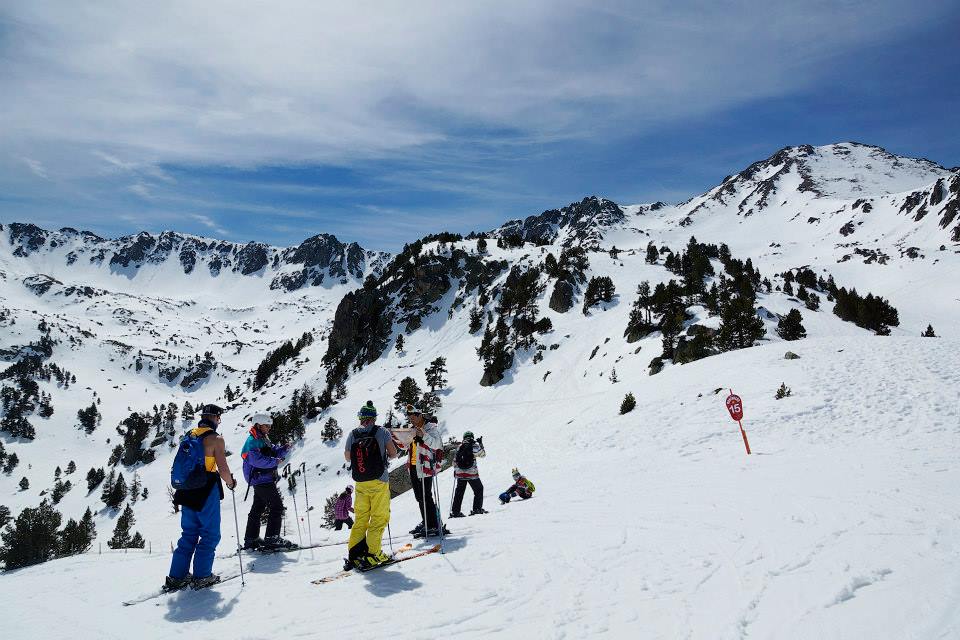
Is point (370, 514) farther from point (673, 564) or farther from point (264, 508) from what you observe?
point (673, 564)

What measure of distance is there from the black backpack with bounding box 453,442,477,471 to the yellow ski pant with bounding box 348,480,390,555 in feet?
14.2

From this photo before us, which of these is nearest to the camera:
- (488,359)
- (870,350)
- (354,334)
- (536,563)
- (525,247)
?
(536,563)

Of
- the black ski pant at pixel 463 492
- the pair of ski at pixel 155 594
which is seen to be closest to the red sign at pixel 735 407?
the black ski pant at pixel 463 492

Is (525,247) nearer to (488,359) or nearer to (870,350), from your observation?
(488,359)

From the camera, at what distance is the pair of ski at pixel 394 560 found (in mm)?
7129

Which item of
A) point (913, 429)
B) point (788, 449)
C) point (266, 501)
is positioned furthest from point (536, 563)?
point (913, 429)

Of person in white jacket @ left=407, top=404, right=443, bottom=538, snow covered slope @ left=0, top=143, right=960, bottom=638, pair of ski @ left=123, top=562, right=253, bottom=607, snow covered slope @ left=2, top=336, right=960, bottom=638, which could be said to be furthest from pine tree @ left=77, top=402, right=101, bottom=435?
person in white jacket @ left=407, top=404, right=443, bottom=538

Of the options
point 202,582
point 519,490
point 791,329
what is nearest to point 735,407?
point 519,490

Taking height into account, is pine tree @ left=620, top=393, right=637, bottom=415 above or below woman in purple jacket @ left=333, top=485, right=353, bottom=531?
above

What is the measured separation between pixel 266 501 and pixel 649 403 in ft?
56.8

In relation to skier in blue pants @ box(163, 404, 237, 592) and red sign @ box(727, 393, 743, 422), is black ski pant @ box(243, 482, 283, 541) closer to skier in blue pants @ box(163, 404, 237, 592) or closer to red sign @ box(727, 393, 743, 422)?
skier in blue pants @ box(163, 404, 237, 592)

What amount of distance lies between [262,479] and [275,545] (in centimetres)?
127

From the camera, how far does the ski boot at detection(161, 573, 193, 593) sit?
7043 millimetres

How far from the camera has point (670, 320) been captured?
124 ft
